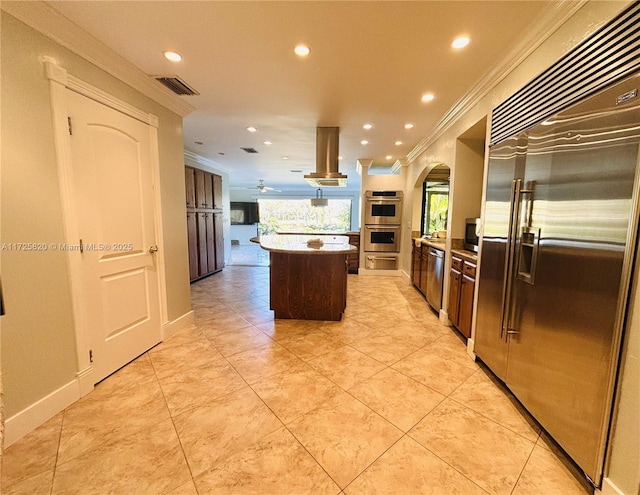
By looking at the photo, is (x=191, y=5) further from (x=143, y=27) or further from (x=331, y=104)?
(x=331, y=104)

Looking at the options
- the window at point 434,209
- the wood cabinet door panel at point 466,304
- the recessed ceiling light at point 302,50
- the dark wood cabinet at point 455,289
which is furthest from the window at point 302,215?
the recessed ceiling light at point 302,50

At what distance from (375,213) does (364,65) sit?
3.85 m

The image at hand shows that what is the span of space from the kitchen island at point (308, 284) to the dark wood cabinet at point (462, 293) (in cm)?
123

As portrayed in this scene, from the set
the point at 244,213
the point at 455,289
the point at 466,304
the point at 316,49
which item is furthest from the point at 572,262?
the point at 244,213

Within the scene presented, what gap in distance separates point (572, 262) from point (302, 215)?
10.9 m

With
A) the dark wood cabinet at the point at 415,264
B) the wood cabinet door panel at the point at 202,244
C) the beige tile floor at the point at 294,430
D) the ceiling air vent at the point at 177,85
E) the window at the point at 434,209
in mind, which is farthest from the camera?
the window at the point at 434,209

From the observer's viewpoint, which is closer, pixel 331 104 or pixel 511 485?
pixel 511 485

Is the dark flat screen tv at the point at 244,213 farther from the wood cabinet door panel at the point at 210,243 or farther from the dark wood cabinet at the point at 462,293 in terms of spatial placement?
the dark wood cabinet at the point at 462,293

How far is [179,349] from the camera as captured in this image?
2.72 meters

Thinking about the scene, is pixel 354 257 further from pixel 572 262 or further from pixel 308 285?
pixel 572 262

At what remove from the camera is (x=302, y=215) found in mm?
12031

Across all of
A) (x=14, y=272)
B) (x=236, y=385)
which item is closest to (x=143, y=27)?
(x=14, y=272)

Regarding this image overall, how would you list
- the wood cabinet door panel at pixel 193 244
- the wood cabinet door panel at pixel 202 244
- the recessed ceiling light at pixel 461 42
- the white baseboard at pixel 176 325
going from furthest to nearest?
the wood cabinet door panel at pixel 202 244 → the wood cabinet door panel at pixel 193 244 → the white baseboard at pixel 176 325 → the recessed ceiling light at pixel 461 42

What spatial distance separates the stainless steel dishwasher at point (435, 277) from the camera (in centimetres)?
353
